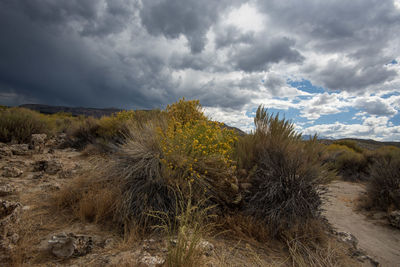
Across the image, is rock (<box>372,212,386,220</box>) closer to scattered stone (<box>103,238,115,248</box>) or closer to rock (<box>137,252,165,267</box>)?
rock (<box>137,252,165,267</box>)

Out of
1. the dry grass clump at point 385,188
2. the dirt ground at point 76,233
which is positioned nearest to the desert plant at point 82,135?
the dirt ground at point 76,233

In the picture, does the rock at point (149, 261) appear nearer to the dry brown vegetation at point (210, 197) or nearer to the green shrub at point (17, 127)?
the dry brown vegetation at point (210, 197)

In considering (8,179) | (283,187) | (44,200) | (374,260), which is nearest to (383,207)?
(374,260)

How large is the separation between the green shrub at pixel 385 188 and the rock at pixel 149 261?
6.60m

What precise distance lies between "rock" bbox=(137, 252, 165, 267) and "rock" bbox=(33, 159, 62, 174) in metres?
3.58

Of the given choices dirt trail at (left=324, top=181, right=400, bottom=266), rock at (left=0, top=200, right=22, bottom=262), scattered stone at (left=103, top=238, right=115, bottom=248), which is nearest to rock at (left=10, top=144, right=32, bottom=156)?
rock at (left=0, top=200, right=22, bottom=262)

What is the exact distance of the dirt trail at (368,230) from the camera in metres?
3.49

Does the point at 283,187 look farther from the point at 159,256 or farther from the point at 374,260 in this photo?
the point at 159,256

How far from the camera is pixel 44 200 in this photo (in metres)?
3.09

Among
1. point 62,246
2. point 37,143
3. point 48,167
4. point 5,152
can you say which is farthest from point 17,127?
point 62,246

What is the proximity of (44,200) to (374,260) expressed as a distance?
5.51m

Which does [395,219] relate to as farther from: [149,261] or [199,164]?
[149,261]

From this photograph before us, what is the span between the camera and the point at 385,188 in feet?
19.0

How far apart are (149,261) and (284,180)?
2665mm
